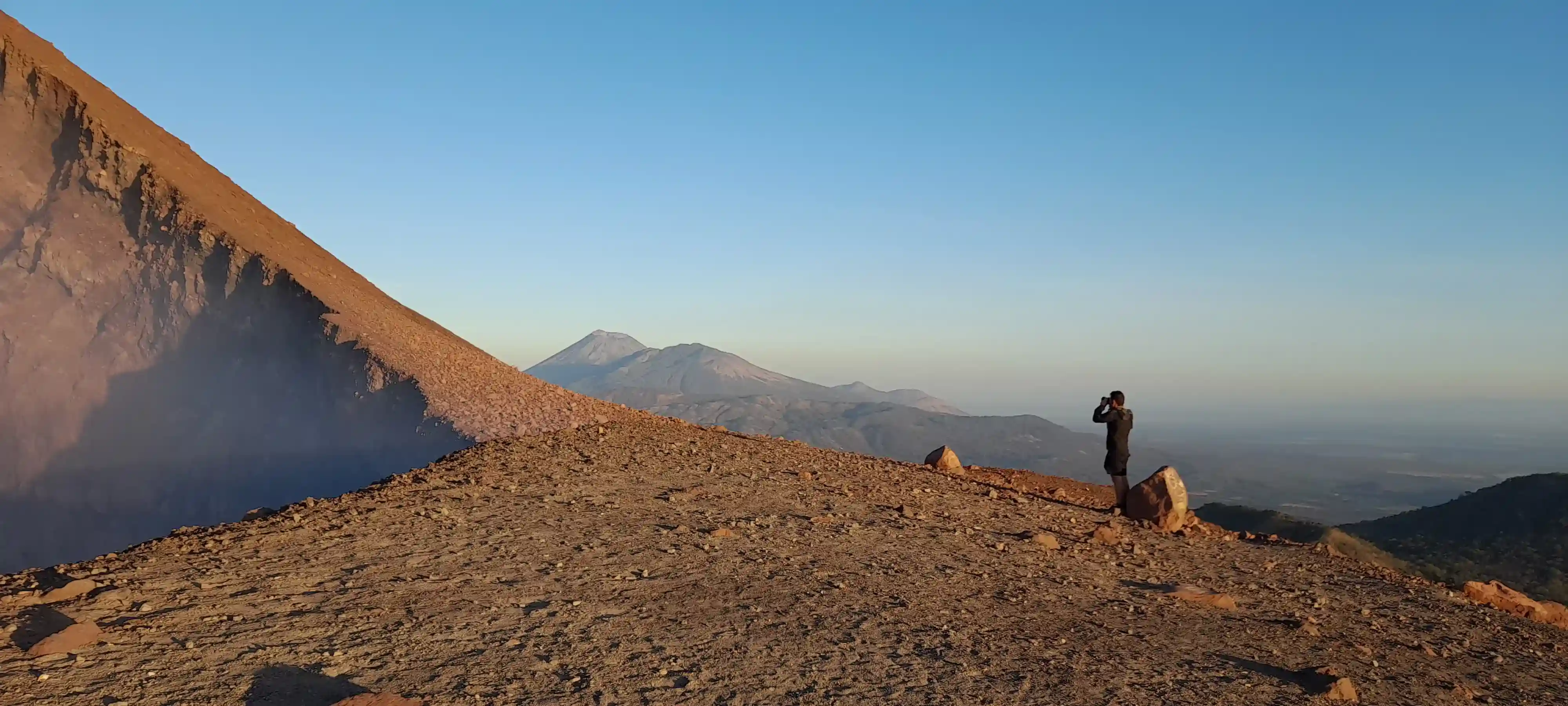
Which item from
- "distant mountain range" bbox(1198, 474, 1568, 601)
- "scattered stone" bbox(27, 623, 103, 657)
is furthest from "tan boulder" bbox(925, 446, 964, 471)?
"scattered stone" bbox(27, 623, 103, 657)

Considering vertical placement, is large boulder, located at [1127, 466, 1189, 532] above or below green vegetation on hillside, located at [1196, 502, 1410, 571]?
above

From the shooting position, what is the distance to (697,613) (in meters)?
8.45

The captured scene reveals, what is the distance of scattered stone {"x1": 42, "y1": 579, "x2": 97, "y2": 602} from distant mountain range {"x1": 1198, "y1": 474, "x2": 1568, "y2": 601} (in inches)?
659

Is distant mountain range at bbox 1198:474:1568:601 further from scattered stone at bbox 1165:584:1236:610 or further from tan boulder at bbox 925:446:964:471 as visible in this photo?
tan boulder at bbox 925:446:964:471

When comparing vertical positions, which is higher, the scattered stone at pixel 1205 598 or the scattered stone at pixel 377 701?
the scattered stone at pixel 1205 598

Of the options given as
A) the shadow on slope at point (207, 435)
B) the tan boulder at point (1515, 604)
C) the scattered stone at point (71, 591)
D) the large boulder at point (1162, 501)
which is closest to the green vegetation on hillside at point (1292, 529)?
the large boulder at point (1162, 501)

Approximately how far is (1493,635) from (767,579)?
7.37m

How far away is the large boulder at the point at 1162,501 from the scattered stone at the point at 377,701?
11.3m

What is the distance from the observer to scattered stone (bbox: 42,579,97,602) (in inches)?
331

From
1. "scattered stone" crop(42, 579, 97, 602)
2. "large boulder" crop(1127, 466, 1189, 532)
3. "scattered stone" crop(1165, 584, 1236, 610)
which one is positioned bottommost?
"scattered stone" crop(42, 579, 97, 602)

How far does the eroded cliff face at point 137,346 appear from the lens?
21969 mm

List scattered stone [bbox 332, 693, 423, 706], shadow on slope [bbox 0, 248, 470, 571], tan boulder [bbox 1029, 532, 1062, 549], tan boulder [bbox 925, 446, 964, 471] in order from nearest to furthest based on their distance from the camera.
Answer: scattered stone [bbox 332, 693, 423, 706]
tan boulder [bbox 1029, 532, 1062, 549]
tan boulder [bbox 925, 446, 964, 471]
shadow on slope [bbox 0, 248, 470, 571]

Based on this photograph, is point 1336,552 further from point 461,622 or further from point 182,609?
point 182,609

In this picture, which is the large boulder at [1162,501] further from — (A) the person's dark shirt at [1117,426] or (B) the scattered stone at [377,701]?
(B) the scattered stone at [377,701]
